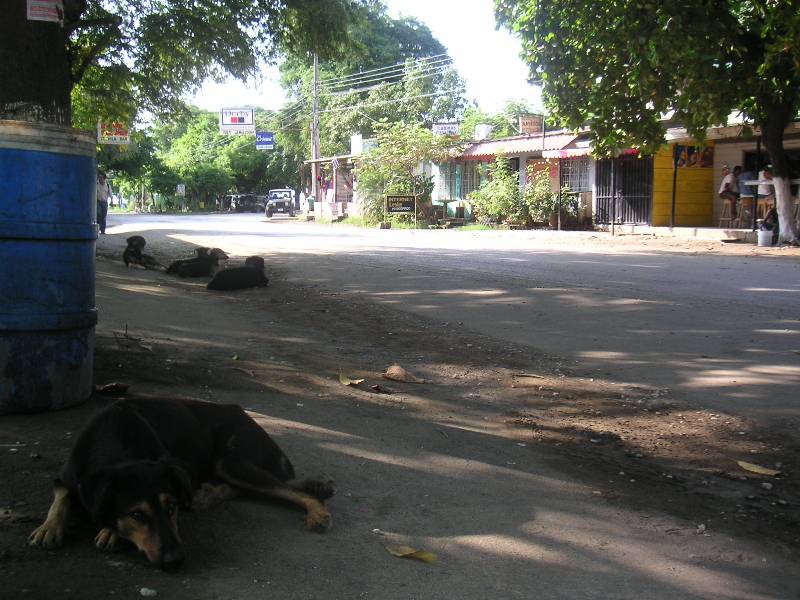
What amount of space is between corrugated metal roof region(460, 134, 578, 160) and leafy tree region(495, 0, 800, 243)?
11.6m

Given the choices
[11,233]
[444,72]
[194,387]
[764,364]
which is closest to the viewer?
[11,233]

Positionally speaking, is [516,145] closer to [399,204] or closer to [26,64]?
[399,204]

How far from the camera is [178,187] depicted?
2633 inches

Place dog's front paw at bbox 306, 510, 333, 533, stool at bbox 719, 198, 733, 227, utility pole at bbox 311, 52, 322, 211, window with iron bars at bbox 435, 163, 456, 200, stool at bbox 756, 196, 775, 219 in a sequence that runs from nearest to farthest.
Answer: dog's front paw at bbox 306, 510, 333, 533
stool at bbox 756, 196, 775, 219
stool at bbox 719, 198, 733, 227
window with iron bars at bbox 435, 163, 456, 200
utility pole at bbox 311, 52, 322, 211

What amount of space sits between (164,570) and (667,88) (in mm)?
14375

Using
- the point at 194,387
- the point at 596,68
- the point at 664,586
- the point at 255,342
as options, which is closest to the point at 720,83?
the point at 596,68

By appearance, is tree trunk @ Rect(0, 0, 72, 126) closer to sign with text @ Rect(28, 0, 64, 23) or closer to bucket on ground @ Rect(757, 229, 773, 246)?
sign with text @ Rect(28, 0, 64, 23)

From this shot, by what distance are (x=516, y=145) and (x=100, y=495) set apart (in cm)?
3039

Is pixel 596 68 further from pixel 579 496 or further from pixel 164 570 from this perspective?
pixel 164 570

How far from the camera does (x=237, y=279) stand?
12133 mm

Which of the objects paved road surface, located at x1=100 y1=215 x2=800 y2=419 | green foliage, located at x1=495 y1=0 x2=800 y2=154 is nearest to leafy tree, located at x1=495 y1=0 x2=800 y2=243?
green foliage, located at x1=495 y1=0 x2=800 y2=154

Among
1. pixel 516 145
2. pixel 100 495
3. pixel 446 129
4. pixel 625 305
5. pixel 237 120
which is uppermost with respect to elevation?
pixel 237 120

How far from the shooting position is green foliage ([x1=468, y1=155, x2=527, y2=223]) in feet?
97.9

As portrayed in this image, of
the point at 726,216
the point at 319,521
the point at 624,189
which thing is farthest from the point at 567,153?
the point at 319,521
